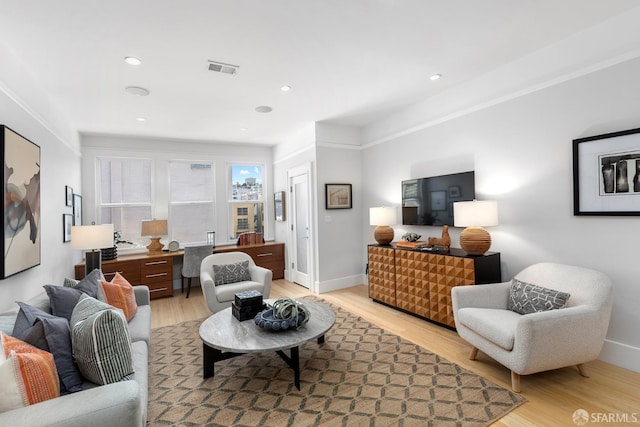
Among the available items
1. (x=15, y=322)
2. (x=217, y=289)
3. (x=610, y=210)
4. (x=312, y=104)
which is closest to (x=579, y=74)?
(x=610, y=210)

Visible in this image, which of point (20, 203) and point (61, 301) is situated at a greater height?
point (20, 203)

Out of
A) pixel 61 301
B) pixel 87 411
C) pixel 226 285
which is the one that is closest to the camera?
pixel 87 411

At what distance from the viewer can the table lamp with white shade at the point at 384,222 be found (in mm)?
4262

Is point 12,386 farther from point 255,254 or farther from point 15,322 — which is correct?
point 255,254

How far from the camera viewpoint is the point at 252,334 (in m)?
2.35

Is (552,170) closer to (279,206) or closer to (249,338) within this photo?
(249,338)

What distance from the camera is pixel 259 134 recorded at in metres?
5.45

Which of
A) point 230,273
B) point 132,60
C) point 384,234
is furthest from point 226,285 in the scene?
point 132,60

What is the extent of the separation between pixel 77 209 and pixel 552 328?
5758mm

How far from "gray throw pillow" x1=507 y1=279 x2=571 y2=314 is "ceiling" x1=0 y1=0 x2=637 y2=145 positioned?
6.89ft

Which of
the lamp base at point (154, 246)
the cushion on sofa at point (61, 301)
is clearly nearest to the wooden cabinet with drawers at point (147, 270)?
the lamp base at point (154, 246)

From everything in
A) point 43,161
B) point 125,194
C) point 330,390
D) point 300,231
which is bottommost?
point 330,390

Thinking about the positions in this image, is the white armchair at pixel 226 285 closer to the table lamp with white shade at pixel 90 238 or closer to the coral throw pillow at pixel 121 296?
the coral throw pillow at pixel 121 296

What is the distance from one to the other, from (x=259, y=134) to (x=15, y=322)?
431 centimetres
